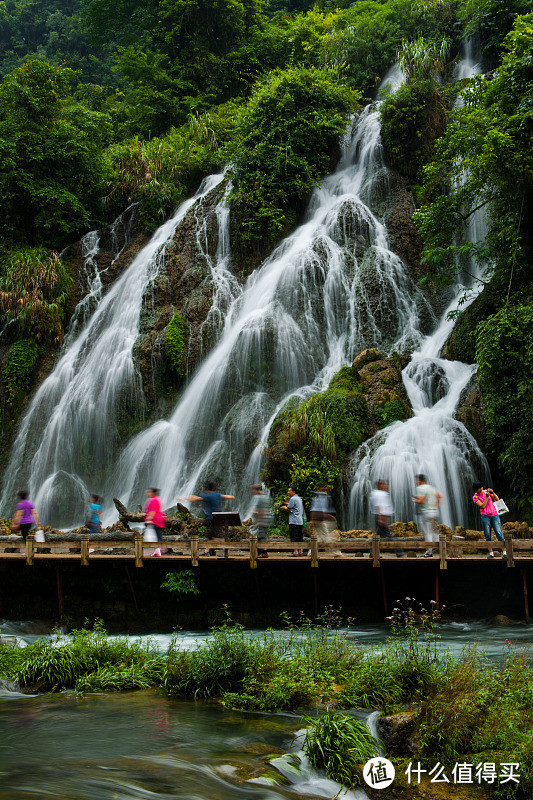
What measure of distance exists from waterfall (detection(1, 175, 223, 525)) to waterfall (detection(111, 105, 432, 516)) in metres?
1.43

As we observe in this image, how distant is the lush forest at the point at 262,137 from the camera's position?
2133cm

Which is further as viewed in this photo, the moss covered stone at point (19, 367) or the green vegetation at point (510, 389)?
the moss covered stone at point (19, 367)

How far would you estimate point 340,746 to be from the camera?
7129mm

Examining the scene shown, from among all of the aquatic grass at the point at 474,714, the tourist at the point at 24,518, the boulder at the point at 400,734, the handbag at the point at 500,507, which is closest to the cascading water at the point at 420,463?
the handbag at the point at 500,507

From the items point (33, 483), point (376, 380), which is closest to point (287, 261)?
point (376, 380)

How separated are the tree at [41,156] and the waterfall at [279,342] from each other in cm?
1218

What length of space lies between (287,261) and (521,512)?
14334mm

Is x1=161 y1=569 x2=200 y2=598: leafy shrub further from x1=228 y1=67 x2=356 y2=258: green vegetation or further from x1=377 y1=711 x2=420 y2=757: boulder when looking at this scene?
→ x1=228 y1=67 x2=356 y2=258: green vegetation

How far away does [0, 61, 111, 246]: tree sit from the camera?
3362cm

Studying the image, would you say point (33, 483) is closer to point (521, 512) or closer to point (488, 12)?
point (521, 512)

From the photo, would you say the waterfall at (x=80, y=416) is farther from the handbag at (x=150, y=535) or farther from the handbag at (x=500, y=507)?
the handbag at (x=500, y=507)

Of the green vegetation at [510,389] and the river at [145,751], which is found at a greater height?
the green vegetation at [510,389]

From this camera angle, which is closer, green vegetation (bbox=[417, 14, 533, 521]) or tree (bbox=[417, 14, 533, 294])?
green vegetation (bbox=[417, 14, 533, 521])

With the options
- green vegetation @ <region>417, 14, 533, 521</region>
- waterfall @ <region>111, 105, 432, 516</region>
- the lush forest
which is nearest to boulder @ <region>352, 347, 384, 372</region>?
the lush forest
